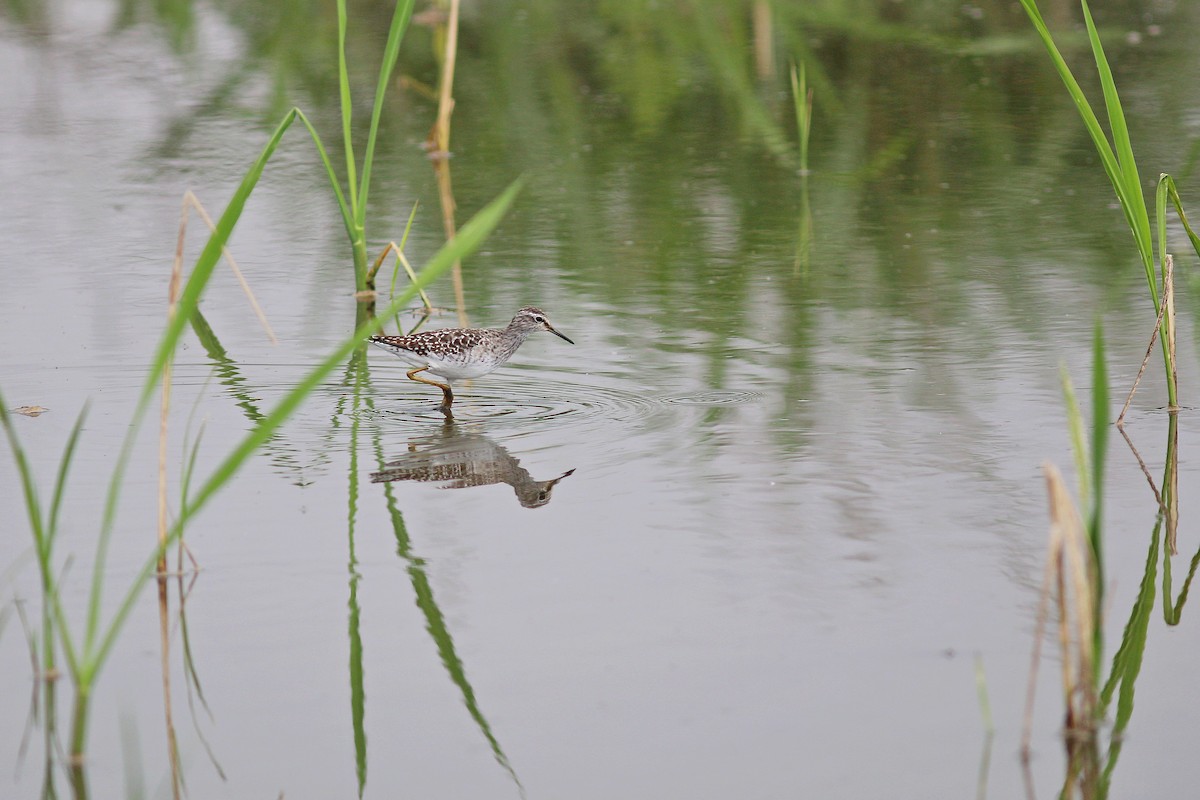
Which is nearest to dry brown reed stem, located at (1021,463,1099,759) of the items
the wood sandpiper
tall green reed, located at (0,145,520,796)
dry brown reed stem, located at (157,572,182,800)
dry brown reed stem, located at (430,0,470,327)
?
tall green reed, located at (0,145,520,796)

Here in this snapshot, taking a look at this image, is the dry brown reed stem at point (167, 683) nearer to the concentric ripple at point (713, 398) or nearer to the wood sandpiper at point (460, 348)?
the wood sandpiper at point (460, 348)

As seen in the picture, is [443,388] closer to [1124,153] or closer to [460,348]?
[460,348]

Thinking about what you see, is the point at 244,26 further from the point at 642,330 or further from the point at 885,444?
the point at 885,444

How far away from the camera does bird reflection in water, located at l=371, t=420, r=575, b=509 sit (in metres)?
6.65

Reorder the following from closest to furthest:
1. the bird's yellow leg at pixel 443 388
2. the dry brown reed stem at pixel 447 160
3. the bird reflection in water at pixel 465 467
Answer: the bird reflection in water at pixel 465 467, the bird's yellow leg at pixel 443 388, the dry brown reed stem at pixel 447 160

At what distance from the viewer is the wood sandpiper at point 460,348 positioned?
8102mm

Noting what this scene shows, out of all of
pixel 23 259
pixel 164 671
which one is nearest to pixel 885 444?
pixel 164 671

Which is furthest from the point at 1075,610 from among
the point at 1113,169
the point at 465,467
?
the point at 465,467

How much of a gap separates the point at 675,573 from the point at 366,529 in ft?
4.39

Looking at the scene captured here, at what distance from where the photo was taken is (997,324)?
871 centimetres

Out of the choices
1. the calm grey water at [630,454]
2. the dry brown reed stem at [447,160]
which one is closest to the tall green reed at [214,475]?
the calm grey water at [630,454]

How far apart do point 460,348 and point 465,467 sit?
123 centimetres

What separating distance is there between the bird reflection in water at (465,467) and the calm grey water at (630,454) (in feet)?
0.09

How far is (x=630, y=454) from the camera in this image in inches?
275
